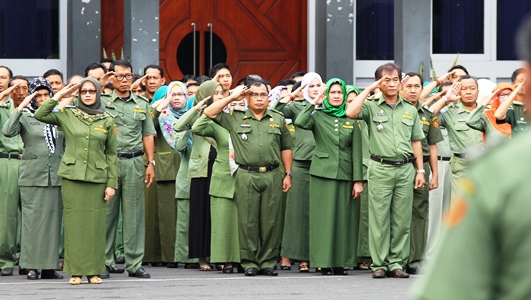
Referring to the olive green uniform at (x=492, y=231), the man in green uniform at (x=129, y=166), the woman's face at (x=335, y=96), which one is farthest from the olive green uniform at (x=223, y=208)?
the olive green uniform at (x=492, y=231)

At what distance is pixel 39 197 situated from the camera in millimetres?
10148

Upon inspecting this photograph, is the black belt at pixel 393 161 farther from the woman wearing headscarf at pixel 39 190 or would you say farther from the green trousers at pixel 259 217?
the woman wearing headscarf at pixel 39 190

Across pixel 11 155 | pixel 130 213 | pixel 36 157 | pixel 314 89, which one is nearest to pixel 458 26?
pixel 314 89

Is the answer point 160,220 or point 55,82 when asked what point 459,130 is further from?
point 55,82

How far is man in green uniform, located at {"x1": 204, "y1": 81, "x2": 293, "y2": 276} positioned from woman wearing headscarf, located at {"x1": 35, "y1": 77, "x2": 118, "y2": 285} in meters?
1.26

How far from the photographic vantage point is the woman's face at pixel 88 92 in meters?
9.60

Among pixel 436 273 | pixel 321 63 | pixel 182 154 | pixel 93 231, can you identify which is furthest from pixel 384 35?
pixel 436 273

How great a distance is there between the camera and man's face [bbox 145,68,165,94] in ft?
40.7

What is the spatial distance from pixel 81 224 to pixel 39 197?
2.35ft

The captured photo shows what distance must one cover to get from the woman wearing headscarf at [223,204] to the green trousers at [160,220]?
126cm

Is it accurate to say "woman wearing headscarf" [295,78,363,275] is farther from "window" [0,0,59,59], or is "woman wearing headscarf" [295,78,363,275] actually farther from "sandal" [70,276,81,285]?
"window" [0,0,59,59]

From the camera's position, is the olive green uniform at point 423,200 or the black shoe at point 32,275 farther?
the olive green uniform at point 423,200

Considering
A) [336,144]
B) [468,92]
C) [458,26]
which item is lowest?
[336,144]

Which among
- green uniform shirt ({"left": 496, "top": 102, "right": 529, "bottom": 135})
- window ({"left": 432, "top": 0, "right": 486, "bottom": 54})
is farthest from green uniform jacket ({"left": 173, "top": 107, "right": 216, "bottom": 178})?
window ({"left": 432, "top": 0, "right": 486, "bottom": 54})
